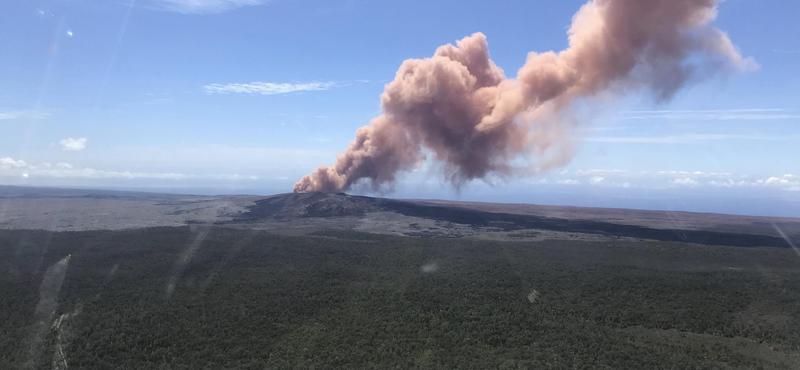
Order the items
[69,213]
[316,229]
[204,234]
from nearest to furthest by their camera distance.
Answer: [204,234], [316,229], [69,213]

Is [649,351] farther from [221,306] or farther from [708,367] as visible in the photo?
[221,306]

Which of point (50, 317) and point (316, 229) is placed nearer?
point (50, 317)

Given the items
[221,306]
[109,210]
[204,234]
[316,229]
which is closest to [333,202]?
[316,229]

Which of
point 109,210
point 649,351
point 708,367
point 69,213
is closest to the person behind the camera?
point 708,367

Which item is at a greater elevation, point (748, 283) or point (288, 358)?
point (748, 283)

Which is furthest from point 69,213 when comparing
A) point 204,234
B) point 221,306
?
point 221,306

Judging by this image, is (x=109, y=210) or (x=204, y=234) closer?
(x=204, y=234)

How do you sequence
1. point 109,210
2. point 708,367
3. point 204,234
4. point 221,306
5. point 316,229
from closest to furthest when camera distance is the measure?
1. point 708,367
2. point 221,306
3. point 204,234
4. point 316,229
5. point 109,210

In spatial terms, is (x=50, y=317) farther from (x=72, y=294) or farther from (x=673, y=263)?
(x=673, y=263)

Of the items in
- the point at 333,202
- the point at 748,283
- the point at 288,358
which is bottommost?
the point at 288,358
